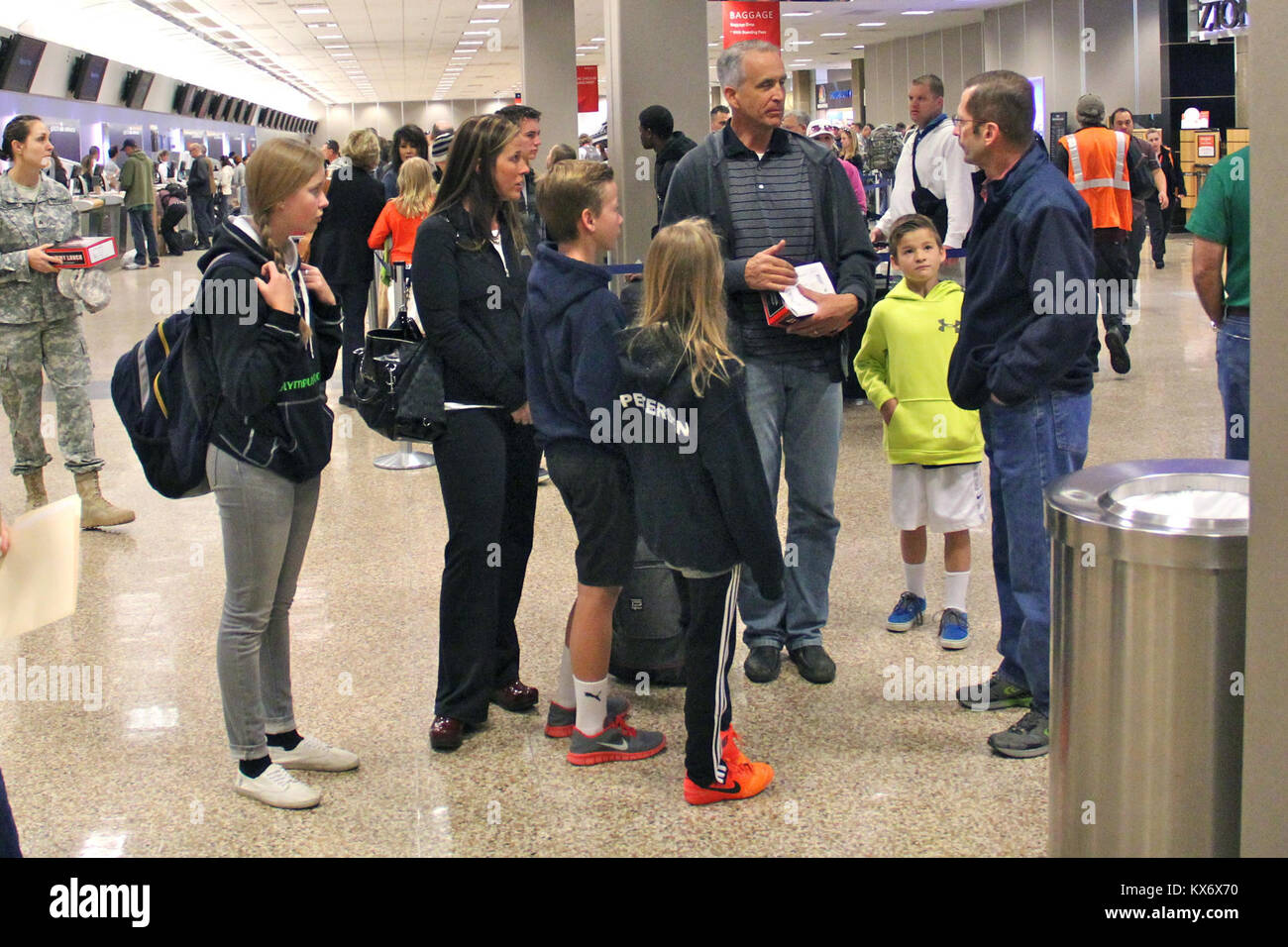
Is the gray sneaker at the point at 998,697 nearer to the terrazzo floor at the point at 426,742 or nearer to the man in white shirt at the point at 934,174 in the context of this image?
the terrazzo floor at the point at 426,742

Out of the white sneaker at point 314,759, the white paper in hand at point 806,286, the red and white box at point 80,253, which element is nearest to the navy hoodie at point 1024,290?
the white paper in hand at point 806,286

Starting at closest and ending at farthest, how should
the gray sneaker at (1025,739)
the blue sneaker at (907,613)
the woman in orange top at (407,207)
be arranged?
the gray sneaker at (1025,739), the blue sneaker at (907,613), the woman in orange top at (407,207)

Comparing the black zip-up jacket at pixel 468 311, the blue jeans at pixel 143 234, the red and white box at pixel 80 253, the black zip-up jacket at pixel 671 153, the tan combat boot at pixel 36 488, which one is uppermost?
the blue jeans at pixel 143 234

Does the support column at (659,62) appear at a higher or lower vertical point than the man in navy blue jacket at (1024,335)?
higher

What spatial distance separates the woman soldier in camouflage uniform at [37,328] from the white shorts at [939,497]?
363cm

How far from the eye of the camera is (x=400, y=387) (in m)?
3.21

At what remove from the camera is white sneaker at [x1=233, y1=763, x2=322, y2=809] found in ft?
9.85

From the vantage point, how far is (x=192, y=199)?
22375 millimetres

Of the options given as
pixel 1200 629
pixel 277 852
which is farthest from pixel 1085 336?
pixel 277 852

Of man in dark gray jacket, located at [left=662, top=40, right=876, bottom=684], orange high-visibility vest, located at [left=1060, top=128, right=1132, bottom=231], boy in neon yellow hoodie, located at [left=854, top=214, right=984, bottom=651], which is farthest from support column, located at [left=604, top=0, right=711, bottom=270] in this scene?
man in dark gray jacket, located at [left=662, top=40, right=876, bottom=684]

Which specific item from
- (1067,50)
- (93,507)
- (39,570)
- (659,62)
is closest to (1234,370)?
(39,570)

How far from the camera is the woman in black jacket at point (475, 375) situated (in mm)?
3215

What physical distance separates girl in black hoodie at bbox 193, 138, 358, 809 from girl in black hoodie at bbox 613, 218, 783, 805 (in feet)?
2.45

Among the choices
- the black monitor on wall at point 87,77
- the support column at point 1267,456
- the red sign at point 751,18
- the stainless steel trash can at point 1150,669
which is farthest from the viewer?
the black monitor on wall at point 87,77
